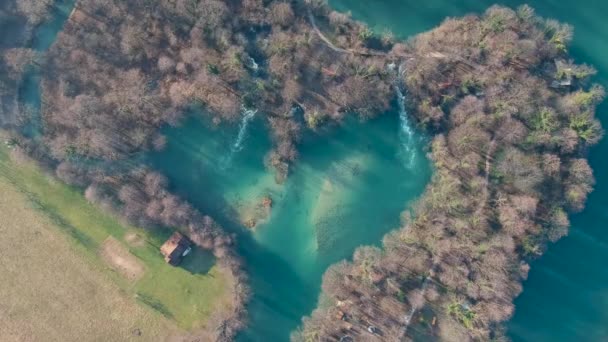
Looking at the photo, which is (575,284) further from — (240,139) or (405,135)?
(240,139)

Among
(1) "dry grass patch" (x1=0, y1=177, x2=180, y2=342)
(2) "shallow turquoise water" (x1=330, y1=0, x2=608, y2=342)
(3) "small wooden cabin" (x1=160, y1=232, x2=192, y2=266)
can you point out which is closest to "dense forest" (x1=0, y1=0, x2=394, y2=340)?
(3) "small wooden cabin" (x1=160, y1=232, x2=192, y2=266)

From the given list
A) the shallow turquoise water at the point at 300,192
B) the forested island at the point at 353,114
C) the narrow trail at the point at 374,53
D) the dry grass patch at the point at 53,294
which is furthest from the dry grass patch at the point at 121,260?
the narrow trail at the point at 374,53

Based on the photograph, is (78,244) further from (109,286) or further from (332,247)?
(332,247)

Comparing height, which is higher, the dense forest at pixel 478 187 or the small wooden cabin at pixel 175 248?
the dense forest at pixel 478 187

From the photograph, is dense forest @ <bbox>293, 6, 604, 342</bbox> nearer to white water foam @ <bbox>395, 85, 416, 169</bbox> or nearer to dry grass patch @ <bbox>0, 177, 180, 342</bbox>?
white water foam @ <bbox>395, 85, 416, 169</bbox>

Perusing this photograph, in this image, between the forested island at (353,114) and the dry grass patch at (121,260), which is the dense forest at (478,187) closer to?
the forested island at (353,114)

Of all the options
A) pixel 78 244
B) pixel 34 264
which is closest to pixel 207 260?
pixel 78 244
